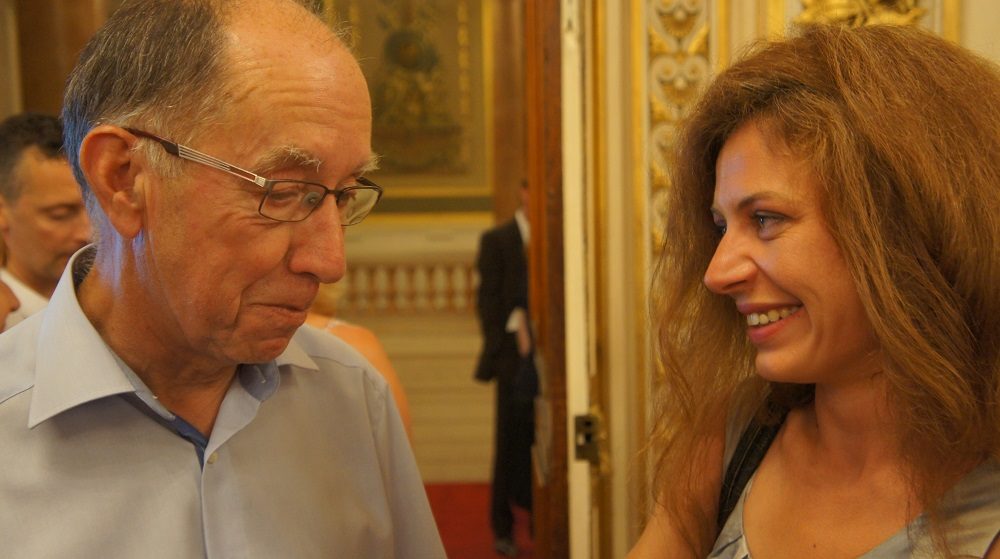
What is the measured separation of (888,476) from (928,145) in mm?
437

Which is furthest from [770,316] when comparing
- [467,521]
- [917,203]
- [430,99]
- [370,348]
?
[430,99]

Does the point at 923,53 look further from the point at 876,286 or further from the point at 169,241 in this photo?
→ the point at 169,241

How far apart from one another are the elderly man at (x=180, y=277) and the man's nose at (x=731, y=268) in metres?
0.50

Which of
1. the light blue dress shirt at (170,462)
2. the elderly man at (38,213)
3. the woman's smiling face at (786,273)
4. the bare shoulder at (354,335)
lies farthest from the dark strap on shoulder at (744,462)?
the elderly man at (38,213)

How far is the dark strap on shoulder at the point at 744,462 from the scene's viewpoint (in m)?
1.37

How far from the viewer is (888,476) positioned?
120 cm

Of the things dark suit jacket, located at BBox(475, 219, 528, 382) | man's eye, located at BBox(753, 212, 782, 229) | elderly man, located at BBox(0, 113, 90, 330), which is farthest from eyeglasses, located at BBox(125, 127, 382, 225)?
dark suit jacket, located at BBox(475, 219, 528, 382)

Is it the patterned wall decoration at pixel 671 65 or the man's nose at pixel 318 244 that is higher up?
the patterned wall decoration at pixel 671 65

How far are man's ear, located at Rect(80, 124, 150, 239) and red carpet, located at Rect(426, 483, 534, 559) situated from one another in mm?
3478

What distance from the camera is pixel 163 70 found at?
1110mm

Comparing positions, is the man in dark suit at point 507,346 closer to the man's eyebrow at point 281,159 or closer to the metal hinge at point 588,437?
the metal hinge at point 588,437

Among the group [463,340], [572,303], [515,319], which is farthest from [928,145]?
[463,340]

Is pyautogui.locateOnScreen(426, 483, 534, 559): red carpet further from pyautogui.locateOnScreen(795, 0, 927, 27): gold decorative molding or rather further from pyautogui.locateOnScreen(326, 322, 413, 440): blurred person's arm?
pyautogui.locateOnScreen(795, 0, 927, 27): gold decorative molding

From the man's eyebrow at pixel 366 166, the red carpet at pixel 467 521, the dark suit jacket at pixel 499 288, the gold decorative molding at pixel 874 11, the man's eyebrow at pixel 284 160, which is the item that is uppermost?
the gold decorative molding at pixel 874 11
